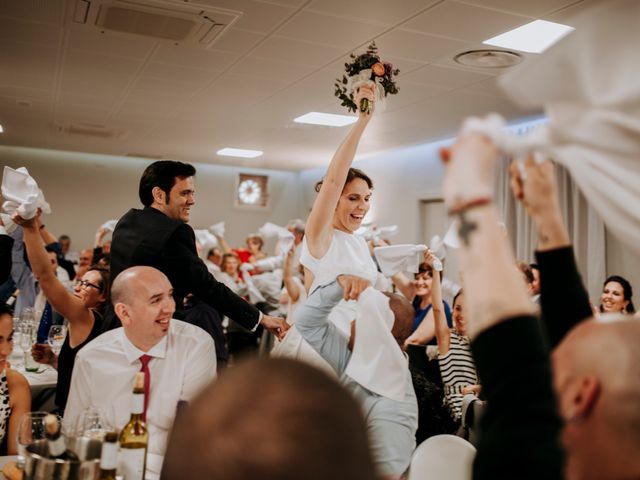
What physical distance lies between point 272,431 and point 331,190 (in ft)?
6.10

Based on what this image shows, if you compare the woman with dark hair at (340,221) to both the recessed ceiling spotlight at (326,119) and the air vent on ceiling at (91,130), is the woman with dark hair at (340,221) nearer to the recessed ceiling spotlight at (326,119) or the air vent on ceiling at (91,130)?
the recessed ceiling spotlight at (326,119)

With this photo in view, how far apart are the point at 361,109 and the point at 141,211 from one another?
1.31 m

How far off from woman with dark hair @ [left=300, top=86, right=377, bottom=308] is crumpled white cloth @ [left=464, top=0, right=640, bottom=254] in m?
1.45

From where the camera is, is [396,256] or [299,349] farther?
[396,256]

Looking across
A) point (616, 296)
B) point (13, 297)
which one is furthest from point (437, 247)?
point (13, 297)

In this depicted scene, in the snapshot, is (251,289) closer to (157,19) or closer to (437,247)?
(437,247)

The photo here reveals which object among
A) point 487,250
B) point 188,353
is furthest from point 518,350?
point 188,353

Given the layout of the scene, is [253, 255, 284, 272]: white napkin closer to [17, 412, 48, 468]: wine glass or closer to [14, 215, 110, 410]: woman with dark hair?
[14, 215, 110, 410]: woman with dark hair

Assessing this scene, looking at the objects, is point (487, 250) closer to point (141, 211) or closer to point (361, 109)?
point (361, 109)

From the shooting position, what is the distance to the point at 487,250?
83cm

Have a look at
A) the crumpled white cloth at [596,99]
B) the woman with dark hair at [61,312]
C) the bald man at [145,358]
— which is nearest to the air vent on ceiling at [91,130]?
the woman with dark hair at [61,312]

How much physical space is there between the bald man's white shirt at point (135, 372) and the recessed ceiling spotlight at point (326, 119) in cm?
520

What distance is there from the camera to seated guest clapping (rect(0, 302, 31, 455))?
2.34m

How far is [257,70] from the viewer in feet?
17.9
